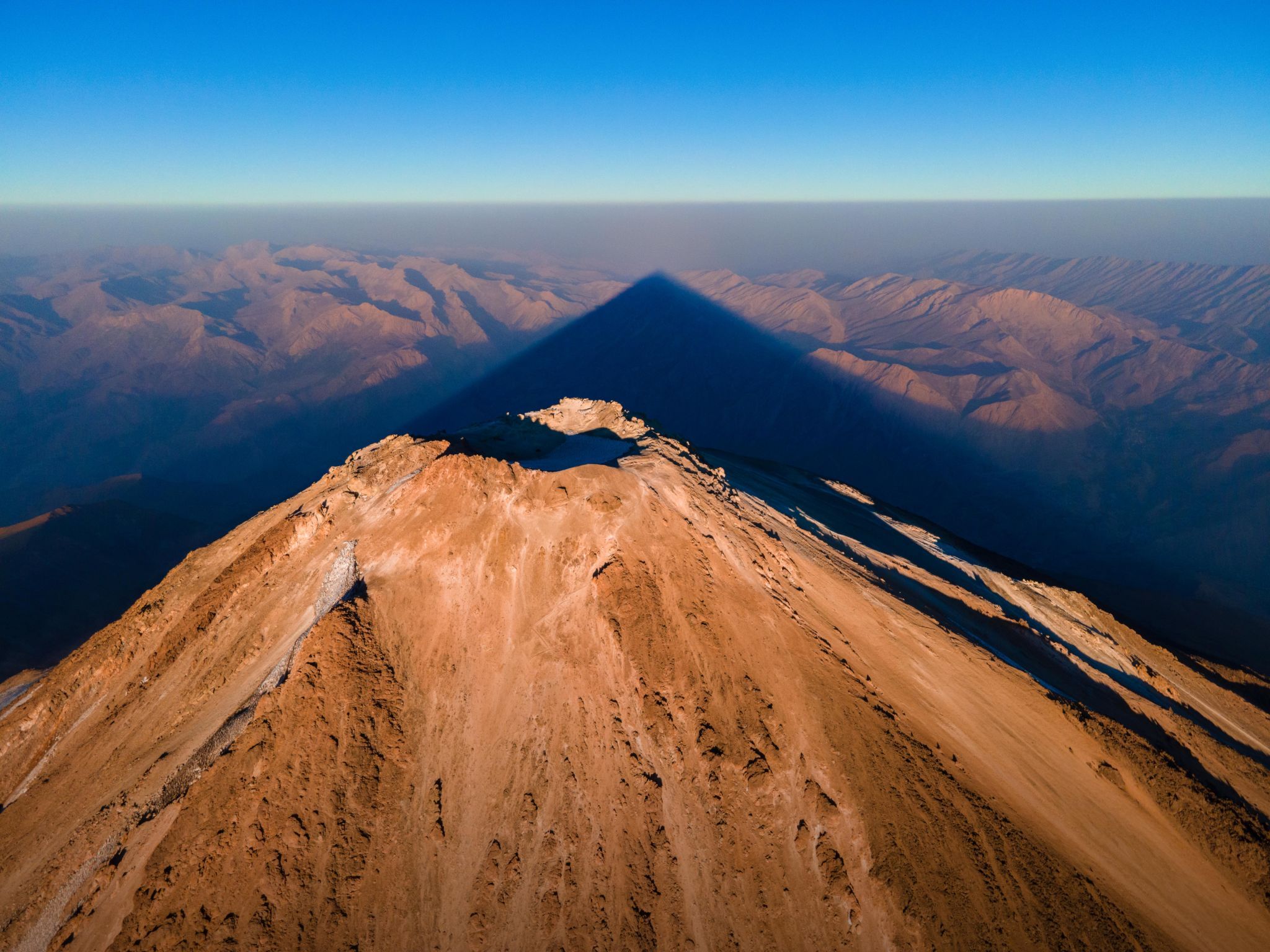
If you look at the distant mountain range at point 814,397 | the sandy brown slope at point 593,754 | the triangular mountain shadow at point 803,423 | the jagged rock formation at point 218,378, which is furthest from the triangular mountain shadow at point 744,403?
the sandy brown slope at point 593,754

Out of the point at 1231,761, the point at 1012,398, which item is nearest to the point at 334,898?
the point at 1231,761

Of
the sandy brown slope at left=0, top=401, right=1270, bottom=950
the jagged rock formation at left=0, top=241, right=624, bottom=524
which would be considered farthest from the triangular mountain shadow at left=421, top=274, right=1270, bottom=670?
the sandy brown slope at left=0, top=401, right=1270, bottom=950

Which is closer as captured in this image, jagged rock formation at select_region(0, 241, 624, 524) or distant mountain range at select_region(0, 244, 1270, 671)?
distant mountain range at select_region(0, 244, 1270, 671)

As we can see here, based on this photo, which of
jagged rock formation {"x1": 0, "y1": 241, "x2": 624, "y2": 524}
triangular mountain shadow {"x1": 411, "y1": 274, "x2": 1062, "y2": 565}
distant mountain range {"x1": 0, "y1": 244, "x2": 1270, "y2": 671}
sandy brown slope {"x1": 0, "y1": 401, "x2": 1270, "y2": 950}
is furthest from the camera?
jagged rock formation {"x1": 0, "y1": 241, "x2": 624, "y2": 524}

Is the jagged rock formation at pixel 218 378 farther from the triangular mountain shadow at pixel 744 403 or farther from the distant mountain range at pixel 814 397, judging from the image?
the triangular mountain shadow at pixel 744 403

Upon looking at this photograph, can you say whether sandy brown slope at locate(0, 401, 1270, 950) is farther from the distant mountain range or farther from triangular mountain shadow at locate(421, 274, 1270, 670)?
the distant mountain range

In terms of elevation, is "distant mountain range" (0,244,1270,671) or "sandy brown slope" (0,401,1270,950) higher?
"sandy brown slope" (0,401,1270,950)

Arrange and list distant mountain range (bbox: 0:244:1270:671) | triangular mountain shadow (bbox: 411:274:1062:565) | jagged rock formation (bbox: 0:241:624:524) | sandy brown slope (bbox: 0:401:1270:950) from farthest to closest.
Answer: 1. jagged rock formation (bbox: 0:241:624:524)
2. triangular mountain shadow (bbox: 411:274:1062:565)
3. distant mountain range (bbox: 0:244:1270:671)
4. sandy brown slope (bbox: 0:401:1270:950)
